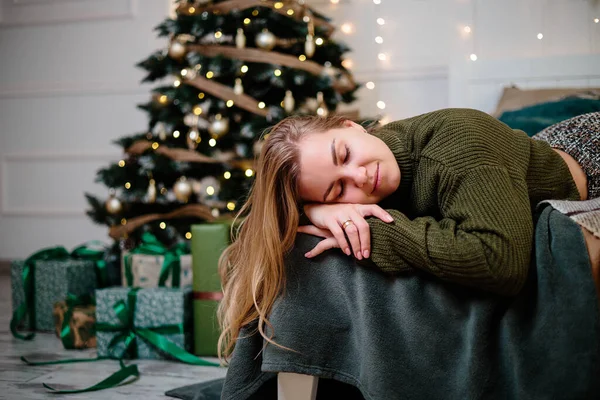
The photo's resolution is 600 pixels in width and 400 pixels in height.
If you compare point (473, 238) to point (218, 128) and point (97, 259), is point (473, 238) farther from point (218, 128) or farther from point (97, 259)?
point (97, 259)

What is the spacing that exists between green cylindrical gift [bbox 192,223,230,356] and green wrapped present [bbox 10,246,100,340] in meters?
0.57

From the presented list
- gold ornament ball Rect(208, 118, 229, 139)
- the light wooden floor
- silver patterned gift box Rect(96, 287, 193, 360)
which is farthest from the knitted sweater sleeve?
gold ornament ball Rect(208, 118, 229, 139)

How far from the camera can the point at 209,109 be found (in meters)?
2.32

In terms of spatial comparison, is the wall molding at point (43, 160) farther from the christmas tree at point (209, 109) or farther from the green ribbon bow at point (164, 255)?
the green ribbon bow at point (164, 255)

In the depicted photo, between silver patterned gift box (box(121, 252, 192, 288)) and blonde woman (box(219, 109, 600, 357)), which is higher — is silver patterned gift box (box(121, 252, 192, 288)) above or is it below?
below

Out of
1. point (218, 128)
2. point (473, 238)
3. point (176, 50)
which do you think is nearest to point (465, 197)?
point (473, 238)

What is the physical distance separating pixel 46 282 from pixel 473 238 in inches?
68.3

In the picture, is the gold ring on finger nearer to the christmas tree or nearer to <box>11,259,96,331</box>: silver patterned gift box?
the christmas tree

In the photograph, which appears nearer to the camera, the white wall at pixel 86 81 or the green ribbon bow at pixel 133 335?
the green ribbon bow at pixel 133 335

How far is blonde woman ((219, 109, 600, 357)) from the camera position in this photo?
3.44ft

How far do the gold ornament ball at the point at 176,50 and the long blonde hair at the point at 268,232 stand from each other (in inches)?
44.5

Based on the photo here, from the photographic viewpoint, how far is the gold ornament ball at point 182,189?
2.24m

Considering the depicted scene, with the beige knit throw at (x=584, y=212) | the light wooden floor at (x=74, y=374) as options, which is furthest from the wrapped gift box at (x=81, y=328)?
the beige knit throw at (x=584, y=212)

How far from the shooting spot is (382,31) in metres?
2.88
